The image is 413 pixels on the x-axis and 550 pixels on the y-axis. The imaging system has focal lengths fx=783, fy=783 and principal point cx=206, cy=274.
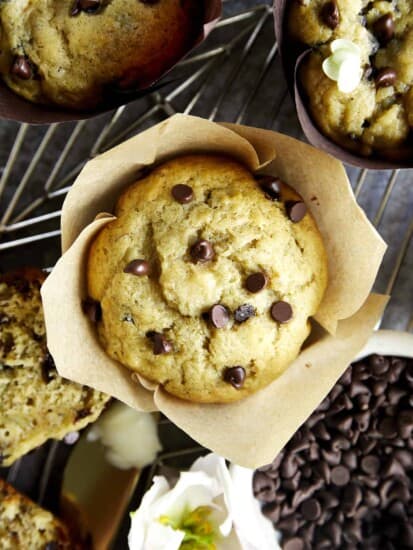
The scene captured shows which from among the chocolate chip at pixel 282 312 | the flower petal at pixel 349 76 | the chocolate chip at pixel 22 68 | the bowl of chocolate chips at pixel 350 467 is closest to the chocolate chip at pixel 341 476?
the bowl of chocolate chips at pixel 350 467

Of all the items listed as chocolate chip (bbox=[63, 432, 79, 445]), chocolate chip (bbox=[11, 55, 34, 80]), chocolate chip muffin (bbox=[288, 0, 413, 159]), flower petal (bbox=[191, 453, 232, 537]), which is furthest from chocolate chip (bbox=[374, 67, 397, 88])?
chocolate chip (bbox=[63, 432, 79, 445])

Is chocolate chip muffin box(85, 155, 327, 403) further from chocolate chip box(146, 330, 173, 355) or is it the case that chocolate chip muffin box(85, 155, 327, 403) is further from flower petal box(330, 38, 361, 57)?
flower petal box(330, 38, 361, 57)

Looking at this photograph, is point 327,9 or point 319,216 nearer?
point 327,9

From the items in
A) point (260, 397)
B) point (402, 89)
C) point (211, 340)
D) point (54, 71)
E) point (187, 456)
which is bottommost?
point (187, 456)

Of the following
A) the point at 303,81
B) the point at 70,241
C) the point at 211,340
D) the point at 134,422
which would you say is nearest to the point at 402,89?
the point at 303,81

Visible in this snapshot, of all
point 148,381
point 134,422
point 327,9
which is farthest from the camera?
point 134,422

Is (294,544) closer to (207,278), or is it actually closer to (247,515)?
(247,515)

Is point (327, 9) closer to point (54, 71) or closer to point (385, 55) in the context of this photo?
point (385, 55)
